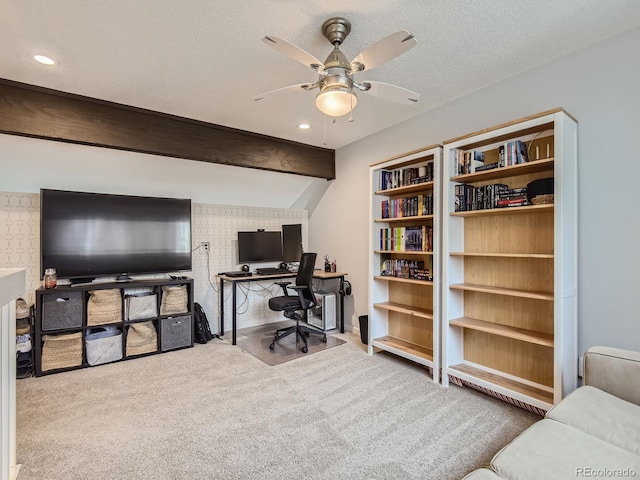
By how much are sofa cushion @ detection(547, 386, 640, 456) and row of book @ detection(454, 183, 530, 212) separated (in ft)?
4.28

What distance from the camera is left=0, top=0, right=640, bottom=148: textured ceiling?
6.02 ft

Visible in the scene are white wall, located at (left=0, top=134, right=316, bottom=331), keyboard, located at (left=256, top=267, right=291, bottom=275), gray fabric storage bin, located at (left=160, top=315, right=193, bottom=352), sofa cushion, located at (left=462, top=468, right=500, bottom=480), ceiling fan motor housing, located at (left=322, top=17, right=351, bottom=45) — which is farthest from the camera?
keyboard, located at (left=256, top=267, right=291, bottom=275)

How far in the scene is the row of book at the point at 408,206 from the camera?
306 cm

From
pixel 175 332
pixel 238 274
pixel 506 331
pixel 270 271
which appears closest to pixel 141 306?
pixel 175 332

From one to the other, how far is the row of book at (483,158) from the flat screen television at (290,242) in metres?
2.46

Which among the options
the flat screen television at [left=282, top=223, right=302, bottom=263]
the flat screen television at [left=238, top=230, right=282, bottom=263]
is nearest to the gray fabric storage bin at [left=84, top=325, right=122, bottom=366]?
the flat screen television at [left=238, top=230, right=282, bottom=263]

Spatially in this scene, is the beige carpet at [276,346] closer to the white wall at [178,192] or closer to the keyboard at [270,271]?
the white wall at [178,192]

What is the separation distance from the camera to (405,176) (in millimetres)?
3277

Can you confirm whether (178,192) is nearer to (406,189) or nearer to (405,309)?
(406,189)

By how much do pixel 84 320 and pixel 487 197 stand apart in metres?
3.87

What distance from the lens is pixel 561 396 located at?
2.11 m

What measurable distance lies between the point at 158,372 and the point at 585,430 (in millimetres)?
3155

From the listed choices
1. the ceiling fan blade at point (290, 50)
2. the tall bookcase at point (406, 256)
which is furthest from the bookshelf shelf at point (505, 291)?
the ceiling fan blade at point (290, 50)

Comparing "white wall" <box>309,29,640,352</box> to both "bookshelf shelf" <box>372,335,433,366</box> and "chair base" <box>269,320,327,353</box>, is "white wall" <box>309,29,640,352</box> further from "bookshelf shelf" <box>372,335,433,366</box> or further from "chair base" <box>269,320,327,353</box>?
A: "chair base" <box>269,320,327,353</box>
